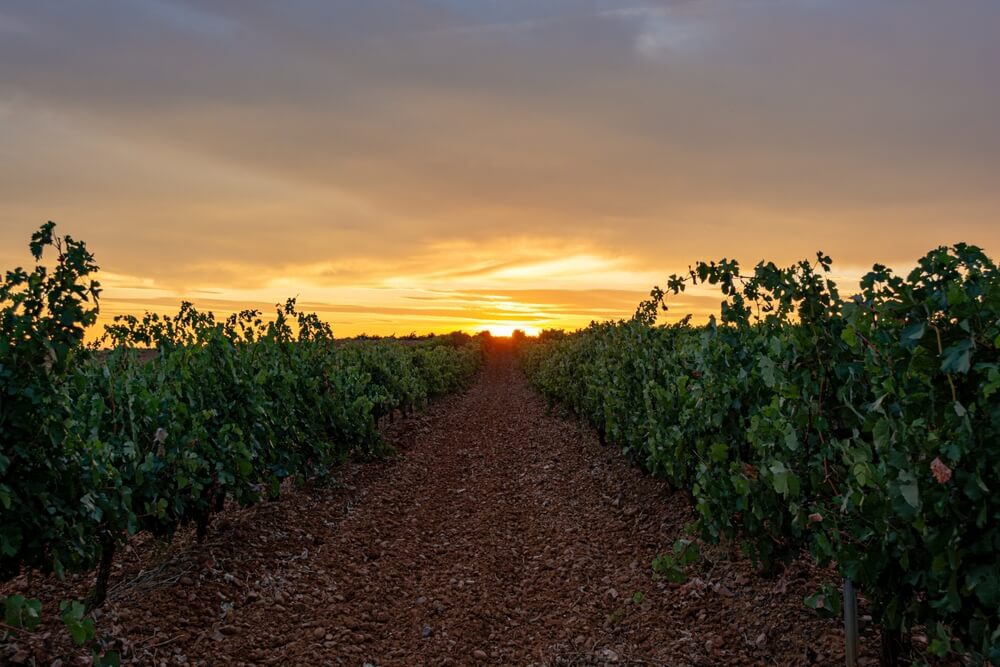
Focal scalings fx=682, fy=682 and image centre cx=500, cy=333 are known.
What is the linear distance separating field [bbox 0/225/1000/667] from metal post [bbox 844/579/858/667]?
0.62 feet

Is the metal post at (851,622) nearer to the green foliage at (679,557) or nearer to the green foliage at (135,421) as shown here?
the green foliage at (679,557)

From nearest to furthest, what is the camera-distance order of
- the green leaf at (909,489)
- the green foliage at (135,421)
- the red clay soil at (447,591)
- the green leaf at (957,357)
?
the green leaf at (957,357) → the green leaf at (909,489) → the green foliage at (135,421) → the red clay soil at (447,591)

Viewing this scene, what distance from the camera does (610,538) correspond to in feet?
30.7

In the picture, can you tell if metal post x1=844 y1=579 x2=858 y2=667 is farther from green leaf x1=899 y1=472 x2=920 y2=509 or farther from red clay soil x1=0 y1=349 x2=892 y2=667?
green leaf x1=899 y1=472 x2=920 y2=509

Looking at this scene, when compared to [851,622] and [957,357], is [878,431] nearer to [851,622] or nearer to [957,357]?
[957,357]

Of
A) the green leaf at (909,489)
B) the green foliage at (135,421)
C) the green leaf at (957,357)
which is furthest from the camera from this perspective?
the green foliage at (135,421)

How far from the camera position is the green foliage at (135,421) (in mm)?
4969

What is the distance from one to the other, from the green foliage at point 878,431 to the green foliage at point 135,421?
5091 mm

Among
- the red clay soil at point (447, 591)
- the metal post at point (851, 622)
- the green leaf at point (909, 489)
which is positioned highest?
the green leaf at point (909, 489)

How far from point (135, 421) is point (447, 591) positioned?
3953 mm

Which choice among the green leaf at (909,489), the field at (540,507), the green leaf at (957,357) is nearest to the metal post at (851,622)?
the field at (540,507)

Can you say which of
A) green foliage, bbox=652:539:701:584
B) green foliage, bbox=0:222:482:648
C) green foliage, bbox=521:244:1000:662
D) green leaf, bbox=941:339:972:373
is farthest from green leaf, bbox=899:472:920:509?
green foliage, bbox=0:222:482:648

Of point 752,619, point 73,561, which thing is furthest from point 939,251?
point 73,561

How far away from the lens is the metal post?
4.99 meters
